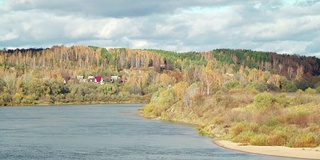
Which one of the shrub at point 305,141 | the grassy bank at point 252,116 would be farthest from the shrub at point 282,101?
the shrub at point 305,141

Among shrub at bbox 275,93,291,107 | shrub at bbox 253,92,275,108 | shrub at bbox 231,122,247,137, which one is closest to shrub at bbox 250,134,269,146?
shrub at bbox 231,122,247,137

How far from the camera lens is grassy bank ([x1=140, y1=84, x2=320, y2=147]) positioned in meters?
48.3

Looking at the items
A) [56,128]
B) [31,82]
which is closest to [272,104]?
[56,128]

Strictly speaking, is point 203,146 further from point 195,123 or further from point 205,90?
point 205,90

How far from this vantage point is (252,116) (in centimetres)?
6028

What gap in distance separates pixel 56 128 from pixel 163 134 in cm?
1463

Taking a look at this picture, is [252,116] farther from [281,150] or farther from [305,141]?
[281,150]

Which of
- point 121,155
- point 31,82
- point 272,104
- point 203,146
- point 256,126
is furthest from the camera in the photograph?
point 31,82

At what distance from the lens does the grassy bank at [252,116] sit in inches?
1901

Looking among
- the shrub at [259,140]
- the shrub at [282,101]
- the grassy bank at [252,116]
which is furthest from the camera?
the shrub at [282,101]

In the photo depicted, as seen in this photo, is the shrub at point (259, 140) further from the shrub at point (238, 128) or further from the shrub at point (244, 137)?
the shrub at point (238, 128)

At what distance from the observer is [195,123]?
247 ft

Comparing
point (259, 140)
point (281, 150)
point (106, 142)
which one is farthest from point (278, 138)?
point (106, 142)

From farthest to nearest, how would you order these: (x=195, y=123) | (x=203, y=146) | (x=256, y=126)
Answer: (x=195, y=123), (x=256, y=126), (x=203, y=146)
